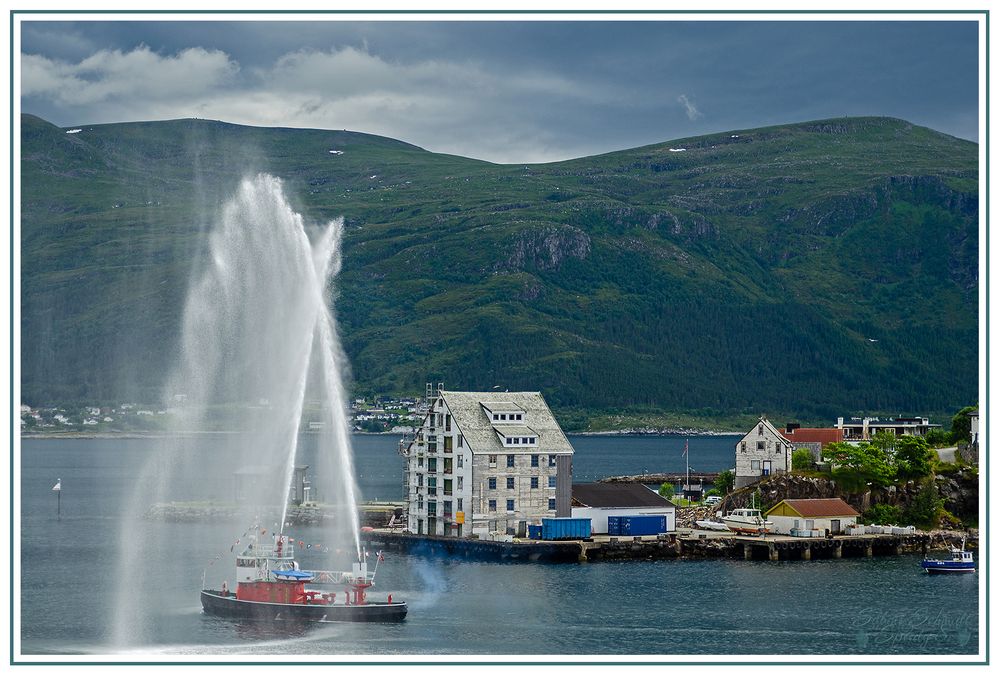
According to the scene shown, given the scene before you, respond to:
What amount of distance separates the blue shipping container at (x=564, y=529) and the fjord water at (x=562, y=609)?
436 centimetres

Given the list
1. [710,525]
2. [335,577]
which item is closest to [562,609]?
[335,577]

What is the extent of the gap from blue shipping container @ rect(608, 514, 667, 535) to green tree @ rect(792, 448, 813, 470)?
26.5 metres

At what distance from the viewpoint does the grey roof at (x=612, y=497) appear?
374 ft

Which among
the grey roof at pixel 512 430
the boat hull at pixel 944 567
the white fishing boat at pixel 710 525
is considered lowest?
the boat hull at pixel 944 567

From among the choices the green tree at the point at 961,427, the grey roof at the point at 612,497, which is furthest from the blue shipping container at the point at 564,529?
the green tree at the point at 961,427

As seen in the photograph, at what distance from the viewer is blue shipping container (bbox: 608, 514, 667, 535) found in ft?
372

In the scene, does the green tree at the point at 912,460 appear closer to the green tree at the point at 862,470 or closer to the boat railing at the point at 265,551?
the green tree at the point at 862,470

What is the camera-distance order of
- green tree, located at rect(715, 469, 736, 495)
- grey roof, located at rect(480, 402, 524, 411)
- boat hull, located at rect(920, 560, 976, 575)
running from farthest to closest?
green tree, located at rect(715, 469, 736, 495)
grey roof, located at rect(480, 402, 524, 411)
boat hull, located at rect(920, 560, 976, 575)

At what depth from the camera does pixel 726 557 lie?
110 meters

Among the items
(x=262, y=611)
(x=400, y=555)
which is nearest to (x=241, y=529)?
(x=400, y=555)

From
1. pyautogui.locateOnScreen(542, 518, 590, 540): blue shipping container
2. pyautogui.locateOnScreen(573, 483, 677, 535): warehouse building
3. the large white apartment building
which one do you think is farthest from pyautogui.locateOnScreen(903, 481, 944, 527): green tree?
the large white apartment building

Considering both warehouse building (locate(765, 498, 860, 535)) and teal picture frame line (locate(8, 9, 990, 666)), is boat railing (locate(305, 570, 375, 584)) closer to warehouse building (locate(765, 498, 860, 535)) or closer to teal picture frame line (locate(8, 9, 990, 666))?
teal picture frame line (locate(8, 9, 990, 666))
